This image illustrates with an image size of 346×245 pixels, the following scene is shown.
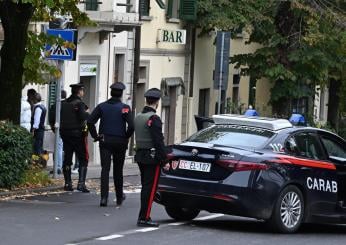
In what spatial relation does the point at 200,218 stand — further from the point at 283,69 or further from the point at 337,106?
the point at 337,106

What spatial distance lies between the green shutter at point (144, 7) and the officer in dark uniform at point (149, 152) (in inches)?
768

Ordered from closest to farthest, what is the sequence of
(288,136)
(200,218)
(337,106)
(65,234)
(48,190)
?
1. (65,234)
2. (288,136)
3. (200,218)
4. (48,190)
5. (337,106)

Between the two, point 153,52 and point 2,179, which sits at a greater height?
point 153,52

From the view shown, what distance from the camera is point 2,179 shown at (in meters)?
17.9

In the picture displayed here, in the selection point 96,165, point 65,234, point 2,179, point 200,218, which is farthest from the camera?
point 96,165

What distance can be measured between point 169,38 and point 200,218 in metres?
20.0

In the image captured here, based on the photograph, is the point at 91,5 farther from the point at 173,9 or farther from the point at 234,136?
the point at 234,136

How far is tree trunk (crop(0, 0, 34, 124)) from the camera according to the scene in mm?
18891

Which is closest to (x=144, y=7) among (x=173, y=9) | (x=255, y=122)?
(x=173, y=9)

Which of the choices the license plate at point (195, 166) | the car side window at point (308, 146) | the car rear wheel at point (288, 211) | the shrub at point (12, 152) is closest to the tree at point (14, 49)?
the shrub at point (12, 152)

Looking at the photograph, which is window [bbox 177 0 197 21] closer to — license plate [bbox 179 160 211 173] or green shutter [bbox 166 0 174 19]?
green shutter [bbox 166 0 174 19]

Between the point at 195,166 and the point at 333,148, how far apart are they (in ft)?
7.63

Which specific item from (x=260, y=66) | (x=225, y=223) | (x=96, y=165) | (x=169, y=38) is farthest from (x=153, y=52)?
(x=225, y=223)

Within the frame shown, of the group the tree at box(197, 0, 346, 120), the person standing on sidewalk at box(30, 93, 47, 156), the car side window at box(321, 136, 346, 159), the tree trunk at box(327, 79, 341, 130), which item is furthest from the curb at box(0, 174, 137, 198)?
the tree trunk at box(327, 79, 341, 130)
